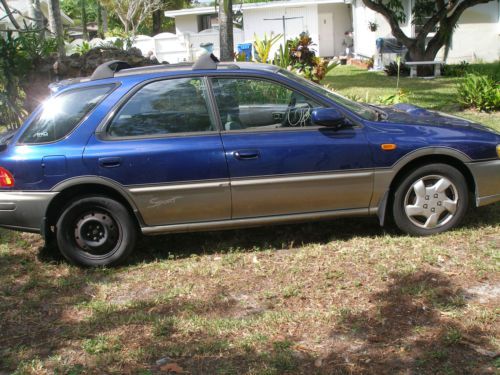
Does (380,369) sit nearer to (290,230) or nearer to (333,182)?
(333,182)

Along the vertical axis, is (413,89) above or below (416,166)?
above

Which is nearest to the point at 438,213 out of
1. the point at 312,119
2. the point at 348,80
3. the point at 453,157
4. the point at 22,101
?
the point at 453,157

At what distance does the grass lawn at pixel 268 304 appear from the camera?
11.2 feet

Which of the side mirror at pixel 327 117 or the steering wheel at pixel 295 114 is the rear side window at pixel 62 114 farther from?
the side mirror at pixel 327 117

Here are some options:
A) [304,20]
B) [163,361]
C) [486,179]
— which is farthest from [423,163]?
[304,20]

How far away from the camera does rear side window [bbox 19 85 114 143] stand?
475 cm

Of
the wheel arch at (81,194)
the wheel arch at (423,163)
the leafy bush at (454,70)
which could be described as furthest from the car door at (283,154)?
the leafy bush at (454,70)

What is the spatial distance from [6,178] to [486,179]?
4.04 metres

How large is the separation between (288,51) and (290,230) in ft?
20.6

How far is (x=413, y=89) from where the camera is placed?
14.7 metres

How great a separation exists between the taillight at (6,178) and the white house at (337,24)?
18490 millimetres

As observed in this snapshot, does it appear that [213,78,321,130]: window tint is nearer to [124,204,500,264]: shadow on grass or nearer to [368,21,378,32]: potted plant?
[124,204,500,264]: shadow on grass

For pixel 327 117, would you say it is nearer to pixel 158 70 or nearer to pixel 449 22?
pixel 158 70

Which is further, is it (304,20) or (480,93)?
(304,20)
